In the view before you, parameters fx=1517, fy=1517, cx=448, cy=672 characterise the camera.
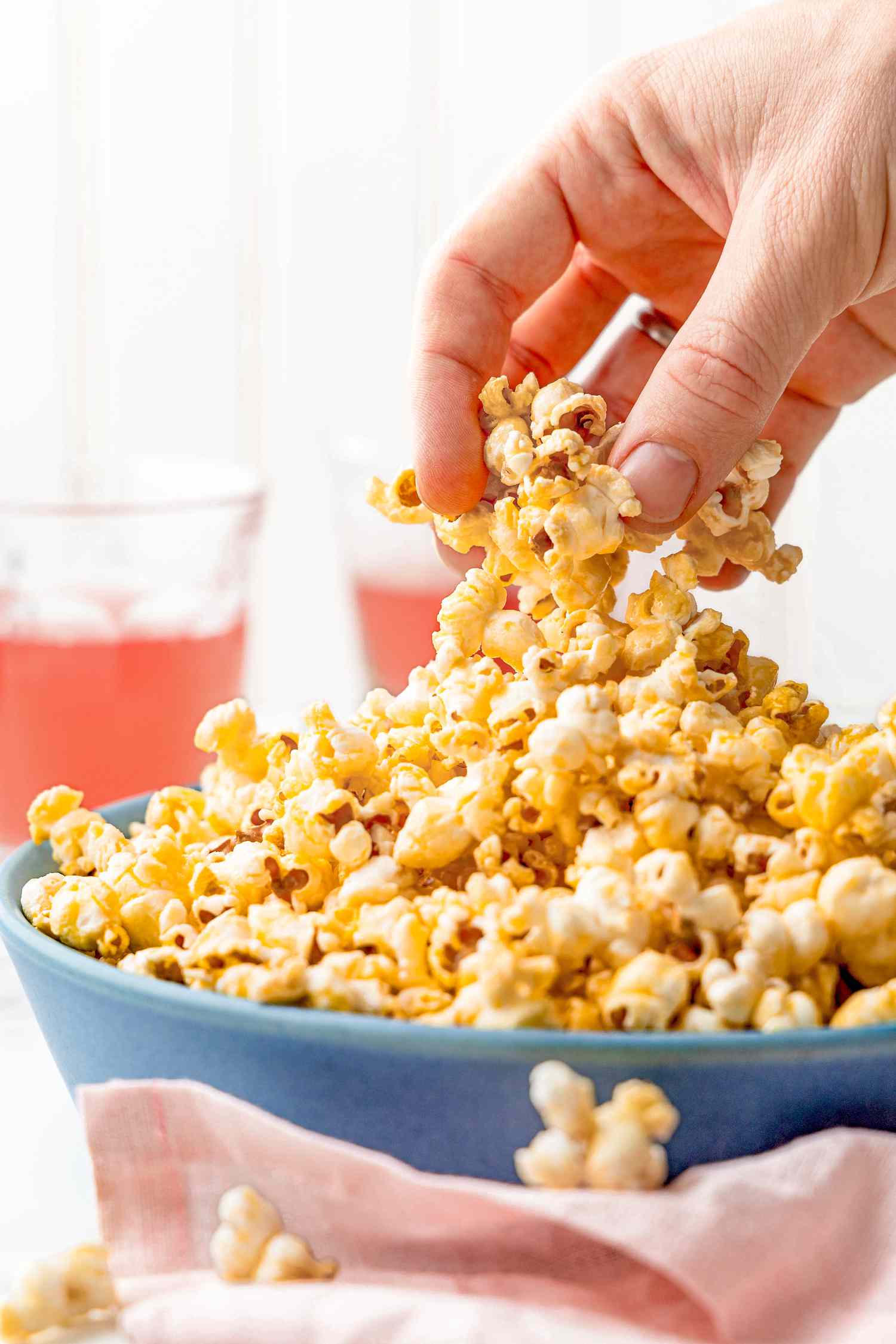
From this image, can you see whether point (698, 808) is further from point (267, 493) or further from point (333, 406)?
point (333, 406)

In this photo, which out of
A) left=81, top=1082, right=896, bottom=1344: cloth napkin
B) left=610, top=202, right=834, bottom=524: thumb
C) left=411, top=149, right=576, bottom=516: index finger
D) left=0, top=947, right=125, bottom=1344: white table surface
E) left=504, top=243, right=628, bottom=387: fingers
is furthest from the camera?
left=504, top=243, right=628, bottom=387: fingers

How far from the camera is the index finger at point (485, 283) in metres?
0.89

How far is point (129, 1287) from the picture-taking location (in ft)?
1.83

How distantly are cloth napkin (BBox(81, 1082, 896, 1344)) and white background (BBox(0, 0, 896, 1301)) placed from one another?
136 centimetres

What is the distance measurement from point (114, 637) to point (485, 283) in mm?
442

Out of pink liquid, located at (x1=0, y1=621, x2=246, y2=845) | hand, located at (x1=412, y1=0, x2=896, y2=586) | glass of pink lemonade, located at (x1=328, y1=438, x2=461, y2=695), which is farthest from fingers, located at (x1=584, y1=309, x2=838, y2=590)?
pink liquid, located at (x1=0, y1=621, x2=246, y2=845)

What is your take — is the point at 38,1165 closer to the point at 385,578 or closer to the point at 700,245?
the point at 700,245

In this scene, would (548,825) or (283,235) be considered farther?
(283,235)

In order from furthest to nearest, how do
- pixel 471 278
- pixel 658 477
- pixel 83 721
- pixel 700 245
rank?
pixel 83 721, pixel 700 245, pixel 471 278, pixel 658 477

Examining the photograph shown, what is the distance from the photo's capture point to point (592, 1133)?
51 cm

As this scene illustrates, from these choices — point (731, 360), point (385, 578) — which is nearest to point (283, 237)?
point (385, 578)

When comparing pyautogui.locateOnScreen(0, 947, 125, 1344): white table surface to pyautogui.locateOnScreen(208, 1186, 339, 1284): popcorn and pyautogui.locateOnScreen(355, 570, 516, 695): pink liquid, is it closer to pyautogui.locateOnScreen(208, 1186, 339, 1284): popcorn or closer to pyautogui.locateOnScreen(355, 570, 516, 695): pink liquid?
pyautogui.locateOnScreen(208, 1186, 339, 1284): popcorn

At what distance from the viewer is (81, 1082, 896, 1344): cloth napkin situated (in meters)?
0.50

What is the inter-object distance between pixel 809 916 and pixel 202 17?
5.63 ft
